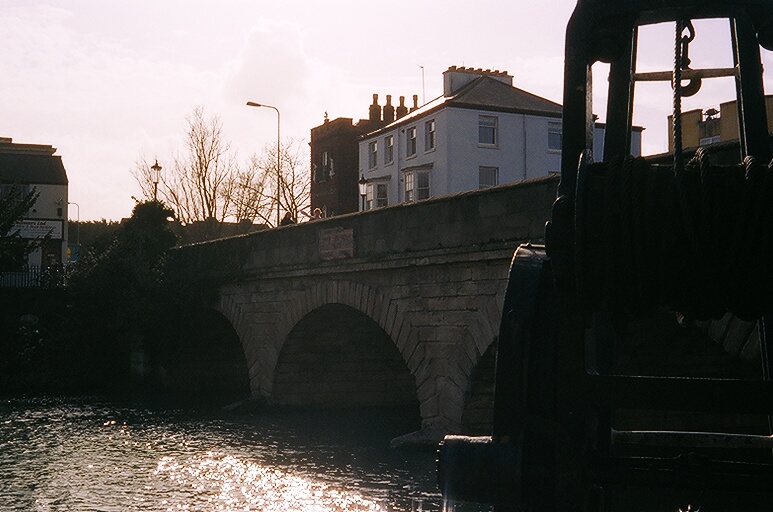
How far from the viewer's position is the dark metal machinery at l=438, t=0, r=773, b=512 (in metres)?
2.34

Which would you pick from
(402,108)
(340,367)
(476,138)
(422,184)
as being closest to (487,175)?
(476,138)

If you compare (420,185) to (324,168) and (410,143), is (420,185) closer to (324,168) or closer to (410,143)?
(410,143)

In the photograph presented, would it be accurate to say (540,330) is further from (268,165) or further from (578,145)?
(268,165)

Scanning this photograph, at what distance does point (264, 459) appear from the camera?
595 inches

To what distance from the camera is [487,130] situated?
130 ft

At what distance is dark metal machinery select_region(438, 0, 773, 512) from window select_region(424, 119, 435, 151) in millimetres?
37691

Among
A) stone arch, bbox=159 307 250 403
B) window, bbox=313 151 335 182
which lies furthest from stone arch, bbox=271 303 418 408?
window, bbox=313 151 335 182

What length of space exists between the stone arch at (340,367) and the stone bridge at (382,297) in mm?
26

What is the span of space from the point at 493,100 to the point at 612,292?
38511mm

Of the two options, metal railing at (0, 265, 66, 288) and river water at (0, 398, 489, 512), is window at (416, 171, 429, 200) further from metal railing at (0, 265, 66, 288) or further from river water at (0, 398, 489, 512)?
river water at (0, 398, 489, 512)

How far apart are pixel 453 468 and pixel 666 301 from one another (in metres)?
0.75

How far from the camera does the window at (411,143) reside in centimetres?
4200

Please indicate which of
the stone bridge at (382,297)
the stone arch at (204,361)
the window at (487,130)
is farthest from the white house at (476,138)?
the stone bridge at (382,297)

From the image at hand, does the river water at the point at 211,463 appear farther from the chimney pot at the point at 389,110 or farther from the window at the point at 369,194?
the chimney pot at the point at 389,110
